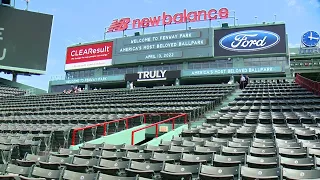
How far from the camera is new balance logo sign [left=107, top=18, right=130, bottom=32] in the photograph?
42.6 metres

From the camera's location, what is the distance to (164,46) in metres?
37.6

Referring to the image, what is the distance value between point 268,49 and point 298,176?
31.1 metres

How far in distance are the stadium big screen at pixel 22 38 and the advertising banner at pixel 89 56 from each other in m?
8.80

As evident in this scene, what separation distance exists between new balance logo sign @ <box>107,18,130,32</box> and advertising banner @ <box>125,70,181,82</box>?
8979 millimetres

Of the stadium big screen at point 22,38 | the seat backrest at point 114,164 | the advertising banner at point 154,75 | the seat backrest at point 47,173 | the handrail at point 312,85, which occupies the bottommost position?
the seat backrest at point 47,173

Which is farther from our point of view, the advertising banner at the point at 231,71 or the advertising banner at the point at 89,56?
the advertising banner at the point at 89,56

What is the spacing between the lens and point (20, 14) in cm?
3194

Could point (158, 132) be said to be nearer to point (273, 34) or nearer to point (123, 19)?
point (273, 34)

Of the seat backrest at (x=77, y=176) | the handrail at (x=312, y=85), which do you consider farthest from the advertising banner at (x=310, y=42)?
the seat backrest at (x=77, y=176)

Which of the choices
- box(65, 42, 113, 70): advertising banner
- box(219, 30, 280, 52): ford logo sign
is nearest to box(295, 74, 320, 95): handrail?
box(219, 30, 280, 52): ford logo sign

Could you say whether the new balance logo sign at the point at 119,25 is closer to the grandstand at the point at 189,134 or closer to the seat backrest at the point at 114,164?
the grandstand at the point at 189,134

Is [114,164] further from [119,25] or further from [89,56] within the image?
[119,25]

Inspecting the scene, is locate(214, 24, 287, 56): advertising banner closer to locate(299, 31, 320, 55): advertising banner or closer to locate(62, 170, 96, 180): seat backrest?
locate(299, 31, 320, 55): advertising banner

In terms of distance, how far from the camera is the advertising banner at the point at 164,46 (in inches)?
1416
